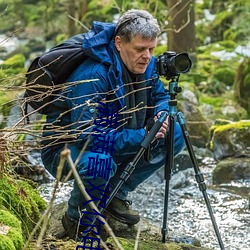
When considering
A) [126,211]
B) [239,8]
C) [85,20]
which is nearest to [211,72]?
[239,8]

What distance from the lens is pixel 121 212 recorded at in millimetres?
3592

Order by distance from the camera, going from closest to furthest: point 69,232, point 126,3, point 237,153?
1. point 69,232
2. point 237,153
3. point 126,3

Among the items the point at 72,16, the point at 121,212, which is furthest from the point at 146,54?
the point at 72,16

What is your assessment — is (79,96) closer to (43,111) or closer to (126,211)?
(43,111)

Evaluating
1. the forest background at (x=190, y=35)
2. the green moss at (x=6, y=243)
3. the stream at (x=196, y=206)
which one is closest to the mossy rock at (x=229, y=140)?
the stream at (x=196, y=206)

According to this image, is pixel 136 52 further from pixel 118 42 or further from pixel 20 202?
pixel 20 202

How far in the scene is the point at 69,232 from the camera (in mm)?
3363

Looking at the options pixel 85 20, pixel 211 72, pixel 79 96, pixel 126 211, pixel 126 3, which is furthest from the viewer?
pixel 85 20

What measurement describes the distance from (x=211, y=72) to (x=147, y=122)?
25.4 feet

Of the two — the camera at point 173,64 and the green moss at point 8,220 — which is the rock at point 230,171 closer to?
the camera at point 173,64

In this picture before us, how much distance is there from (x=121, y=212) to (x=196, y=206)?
1901 millimetres

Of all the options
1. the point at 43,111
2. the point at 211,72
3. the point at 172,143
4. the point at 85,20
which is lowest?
the point at 211,72

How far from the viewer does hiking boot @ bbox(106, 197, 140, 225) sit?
359 centimetres

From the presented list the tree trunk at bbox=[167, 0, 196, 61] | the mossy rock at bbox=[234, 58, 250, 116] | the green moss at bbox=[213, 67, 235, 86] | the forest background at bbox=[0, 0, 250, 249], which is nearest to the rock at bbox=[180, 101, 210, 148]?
the forest background at bbox=[0, 0, 250, 249]
